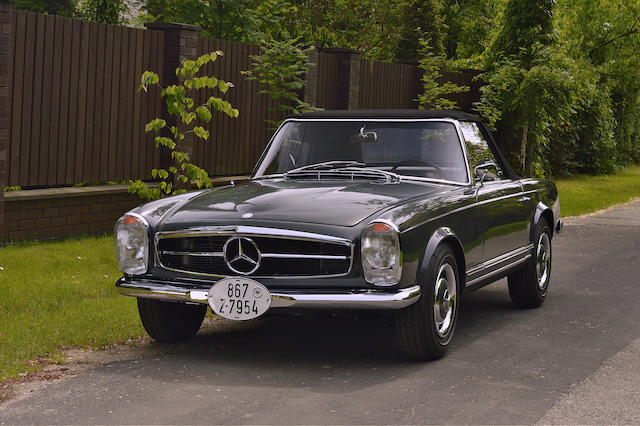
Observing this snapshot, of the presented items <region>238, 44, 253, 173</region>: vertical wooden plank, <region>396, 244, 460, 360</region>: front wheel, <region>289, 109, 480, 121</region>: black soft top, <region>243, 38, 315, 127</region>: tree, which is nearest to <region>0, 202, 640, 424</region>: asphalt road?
<region>396, 244, 460, 360</region>: front wheel

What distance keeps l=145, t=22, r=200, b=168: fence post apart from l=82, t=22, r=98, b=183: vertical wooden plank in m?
1.12

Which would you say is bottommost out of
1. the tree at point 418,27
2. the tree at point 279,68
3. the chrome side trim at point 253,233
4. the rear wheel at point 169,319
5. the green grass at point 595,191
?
the rear wheel at point 169,319

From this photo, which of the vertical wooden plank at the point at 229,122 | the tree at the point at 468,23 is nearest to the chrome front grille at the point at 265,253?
the vertical wooden plank at the point at 229,122

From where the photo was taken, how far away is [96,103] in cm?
1166

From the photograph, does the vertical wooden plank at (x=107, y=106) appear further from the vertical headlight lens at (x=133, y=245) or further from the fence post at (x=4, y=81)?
the vertical headlight lens at (x=133, y=245)

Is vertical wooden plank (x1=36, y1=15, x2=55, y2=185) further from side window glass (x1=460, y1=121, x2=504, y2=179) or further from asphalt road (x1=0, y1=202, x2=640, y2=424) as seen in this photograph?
side window glass (x1=460, y1=121, x2=504, y2=179)

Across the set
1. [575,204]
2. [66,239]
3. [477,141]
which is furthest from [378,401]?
[575,204]

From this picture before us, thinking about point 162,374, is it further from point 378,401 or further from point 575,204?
point 575,204

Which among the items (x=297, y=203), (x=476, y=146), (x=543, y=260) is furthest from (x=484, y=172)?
(x=297, y=203)

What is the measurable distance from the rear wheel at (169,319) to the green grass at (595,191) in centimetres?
1141

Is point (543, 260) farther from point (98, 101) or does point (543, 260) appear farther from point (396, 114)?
point (98, 101)

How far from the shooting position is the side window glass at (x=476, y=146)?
775 cm

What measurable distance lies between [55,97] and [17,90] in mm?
580

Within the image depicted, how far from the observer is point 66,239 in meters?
11.1
